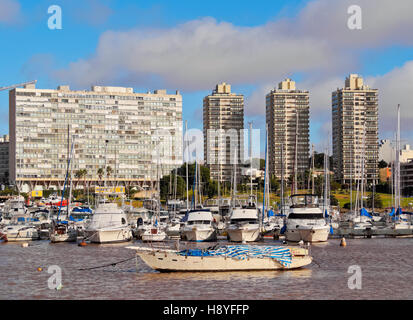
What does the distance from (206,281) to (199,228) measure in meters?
34.3

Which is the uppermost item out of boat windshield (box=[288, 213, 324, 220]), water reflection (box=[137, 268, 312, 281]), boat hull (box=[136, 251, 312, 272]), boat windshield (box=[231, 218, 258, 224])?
boat windshield (box=[288, 213, 324, 220])

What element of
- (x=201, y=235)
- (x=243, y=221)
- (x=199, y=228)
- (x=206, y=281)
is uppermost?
(x=243, y=221)

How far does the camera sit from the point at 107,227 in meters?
79.4

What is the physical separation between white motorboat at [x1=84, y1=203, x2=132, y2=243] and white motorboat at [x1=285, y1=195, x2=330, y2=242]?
1984 cm

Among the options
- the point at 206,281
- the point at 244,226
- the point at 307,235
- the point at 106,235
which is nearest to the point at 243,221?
the point at 244,226

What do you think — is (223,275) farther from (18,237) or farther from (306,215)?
(18,237)

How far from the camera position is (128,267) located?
176 feet

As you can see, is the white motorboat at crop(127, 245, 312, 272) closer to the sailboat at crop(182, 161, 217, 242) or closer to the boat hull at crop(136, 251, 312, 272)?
the boat hull at crop(136, 251, 312, 272)

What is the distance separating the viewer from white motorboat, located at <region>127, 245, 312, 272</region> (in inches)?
1865

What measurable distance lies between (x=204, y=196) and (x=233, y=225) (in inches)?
4546

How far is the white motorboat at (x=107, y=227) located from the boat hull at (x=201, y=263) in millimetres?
31001

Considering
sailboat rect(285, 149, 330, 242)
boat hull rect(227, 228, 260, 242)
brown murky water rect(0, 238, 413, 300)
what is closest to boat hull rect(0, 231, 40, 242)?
brown murky water rect(0, 238, 413, 300)
